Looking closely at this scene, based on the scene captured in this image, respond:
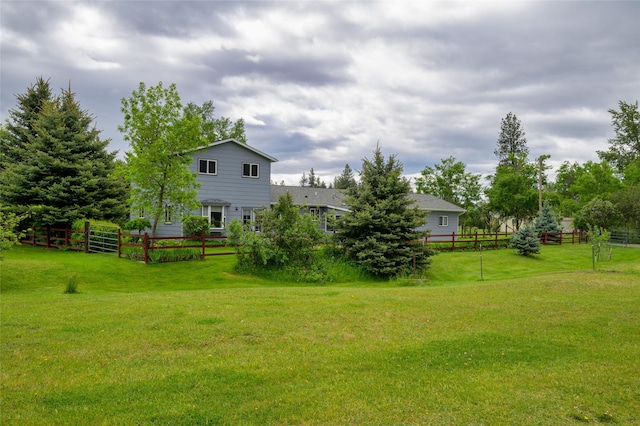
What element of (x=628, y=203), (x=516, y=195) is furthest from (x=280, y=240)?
(x=628, y=203)

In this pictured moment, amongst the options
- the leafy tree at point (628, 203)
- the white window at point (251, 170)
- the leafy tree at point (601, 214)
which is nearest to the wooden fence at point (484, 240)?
the leafy tree at point (601, 214)

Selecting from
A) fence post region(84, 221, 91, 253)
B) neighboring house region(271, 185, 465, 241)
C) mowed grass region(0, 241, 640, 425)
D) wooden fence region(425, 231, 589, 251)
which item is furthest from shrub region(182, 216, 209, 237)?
neighboring house region(271, 185, 465, 241)

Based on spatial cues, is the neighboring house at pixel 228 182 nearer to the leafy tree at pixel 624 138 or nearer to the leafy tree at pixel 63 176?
the leafy tree at pixel 63 176

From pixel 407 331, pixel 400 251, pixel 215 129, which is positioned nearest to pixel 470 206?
pixel 215 129

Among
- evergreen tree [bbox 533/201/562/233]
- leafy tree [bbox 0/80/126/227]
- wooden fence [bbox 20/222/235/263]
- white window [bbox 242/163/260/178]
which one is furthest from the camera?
evergreen tree [bbox 533/201/562/233]

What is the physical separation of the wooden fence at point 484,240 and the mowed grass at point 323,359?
12878mm

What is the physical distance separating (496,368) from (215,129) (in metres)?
47.5

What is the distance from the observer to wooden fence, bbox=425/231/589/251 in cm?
2714

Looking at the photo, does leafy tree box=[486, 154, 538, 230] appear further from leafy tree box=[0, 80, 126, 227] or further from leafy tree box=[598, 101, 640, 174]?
leafy tree box=[0, 80, 126, 227]

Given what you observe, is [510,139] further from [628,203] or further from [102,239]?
[102,239]

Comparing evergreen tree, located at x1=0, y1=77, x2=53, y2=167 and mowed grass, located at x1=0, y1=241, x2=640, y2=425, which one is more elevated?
evergreen tree, located at x1=0, y1=77, x2=53, y2=167

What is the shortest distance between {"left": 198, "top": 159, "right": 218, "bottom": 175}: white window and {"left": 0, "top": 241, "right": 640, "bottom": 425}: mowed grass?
1728 cm

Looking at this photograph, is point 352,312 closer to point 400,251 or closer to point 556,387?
point 556,387

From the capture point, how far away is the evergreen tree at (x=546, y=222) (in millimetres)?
37500
